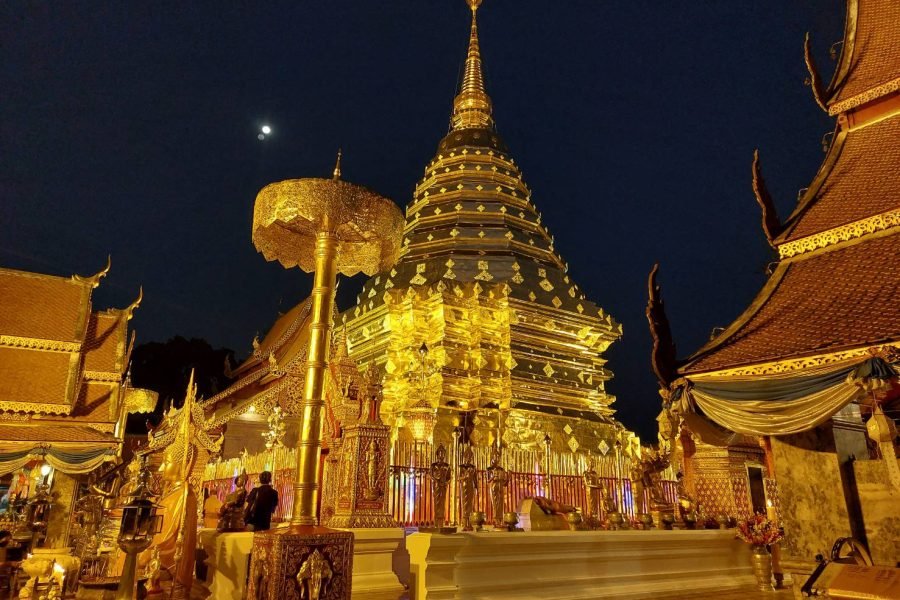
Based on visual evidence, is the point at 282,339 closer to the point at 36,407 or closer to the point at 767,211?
the point at 36,407

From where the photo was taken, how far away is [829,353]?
5453mm

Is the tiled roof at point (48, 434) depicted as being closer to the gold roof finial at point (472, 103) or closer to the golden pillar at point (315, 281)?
the golden pillar at point (315, 281)

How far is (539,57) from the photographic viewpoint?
38875mm

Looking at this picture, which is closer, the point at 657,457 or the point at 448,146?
the point at 657,457

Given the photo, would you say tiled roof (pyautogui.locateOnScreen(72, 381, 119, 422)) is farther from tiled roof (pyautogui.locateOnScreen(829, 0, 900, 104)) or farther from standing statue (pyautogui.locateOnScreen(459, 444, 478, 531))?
tiled roof (pyautogui.locateOnScreen(829, 0, 900, 104))

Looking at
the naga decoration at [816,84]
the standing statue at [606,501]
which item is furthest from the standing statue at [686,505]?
the naga decoration at [816,84]

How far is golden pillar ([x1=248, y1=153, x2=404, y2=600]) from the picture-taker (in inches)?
165

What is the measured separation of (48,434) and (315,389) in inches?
500

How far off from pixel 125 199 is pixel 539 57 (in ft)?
95.1

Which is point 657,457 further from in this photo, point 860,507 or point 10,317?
point 10,317

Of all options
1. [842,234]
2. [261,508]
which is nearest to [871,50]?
[842,234]

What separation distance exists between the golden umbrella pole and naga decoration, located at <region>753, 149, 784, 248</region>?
5.51 meters

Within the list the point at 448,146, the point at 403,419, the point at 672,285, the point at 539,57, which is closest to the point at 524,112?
the point at 539,57

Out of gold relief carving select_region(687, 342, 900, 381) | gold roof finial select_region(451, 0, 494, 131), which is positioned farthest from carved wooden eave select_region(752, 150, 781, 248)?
gold roof finial select_region(451, 0, 494, 131)
